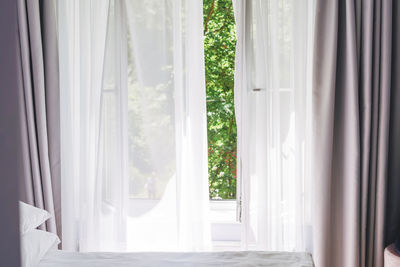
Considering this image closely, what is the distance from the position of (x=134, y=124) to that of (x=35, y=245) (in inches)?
45.0

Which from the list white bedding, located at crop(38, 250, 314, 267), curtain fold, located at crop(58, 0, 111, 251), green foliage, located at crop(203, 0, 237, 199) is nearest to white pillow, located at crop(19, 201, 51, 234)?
white bedding, located at crop(38, 250, 314, 267)

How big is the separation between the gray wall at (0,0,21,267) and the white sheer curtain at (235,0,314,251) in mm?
2373

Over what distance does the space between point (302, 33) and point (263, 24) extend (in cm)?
25

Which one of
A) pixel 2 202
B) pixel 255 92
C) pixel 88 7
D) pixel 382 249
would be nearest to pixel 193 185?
pixel 255 92

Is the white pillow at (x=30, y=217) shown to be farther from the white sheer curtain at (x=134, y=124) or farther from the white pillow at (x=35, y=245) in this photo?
the white sheer curtain at (x=134, y=124)

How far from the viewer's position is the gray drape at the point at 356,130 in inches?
85.2

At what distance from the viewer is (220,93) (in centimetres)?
353

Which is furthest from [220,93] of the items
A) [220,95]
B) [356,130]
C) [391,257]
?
[391,257]

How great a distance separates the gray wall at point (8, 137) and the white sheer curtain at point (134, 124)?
2.39 m

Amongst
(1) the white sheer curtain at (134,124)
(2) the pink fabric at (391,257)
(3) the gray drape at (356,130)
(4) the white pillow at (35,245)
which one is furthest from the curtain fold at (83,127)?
(2) the pink fabric at (391,257)

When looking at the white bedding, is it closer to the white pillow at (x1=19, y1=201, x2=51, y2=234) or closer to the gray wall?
the white pillow at (x1=19, y1=201, x2=51, y2=234)

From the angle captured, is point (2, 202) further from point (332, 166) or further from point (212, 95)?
point (212, 95)

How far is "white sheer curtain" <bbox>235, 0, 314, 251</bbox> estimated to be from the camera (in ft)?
8.04

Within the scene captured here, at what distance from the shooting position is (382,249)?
2.17m
